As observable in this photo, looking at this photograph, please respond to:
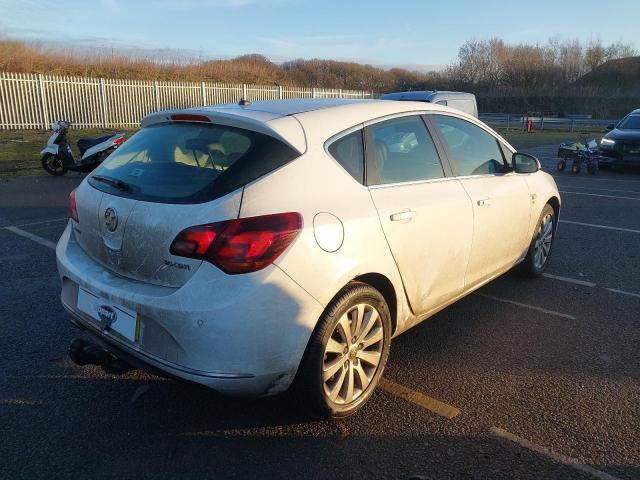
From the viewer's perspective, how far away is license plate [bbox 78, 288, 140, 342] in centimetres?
252

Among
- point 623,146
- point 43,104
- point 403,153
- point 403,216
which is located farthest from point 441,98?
point 43,104

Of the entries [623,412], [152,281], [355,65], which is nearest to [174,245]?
[152,281]

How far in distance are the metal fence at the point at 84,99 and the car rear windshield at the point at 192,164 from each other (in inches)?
658

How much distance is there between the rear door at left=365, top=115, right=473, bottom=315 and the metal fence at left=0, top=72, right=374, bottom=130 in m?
16.5

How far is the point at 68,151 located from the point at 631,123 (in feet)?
50.0

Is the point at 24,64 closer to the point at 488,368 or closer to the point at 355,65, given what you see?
the point at 488,368

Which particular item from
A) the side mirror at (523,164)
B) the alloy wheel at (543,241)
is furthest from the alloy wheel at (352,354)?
the alloy wheel at (543,241)

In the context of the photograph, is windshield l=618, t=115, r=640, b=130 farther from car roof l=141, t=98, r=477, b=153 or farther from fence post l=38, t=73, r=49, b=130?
fence post l=38, t=73, r=49, b=130

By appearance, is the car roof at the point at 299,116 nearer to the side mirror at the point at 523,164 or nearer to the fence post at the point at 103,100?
the side mirror at the point at 523,164

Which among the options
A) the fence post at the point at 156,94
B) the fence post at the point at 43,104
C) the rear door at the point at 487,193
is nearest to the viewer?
the rear door at the point at 487,193

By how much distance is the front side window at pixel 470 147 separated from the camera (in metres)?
3.78

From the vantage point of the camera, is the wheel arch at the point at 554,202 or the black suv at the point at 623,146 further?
the black suv at the point at 623,146

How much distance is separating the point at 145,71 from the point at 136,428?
105ft

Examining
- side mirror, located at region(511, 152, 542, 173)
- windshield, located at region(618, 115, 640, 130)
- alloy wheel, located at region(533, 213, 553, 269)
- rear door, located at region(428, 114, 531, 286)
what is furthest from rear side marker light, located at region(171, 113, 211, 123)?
windshield, located at region(618, 115, 640, 130)
